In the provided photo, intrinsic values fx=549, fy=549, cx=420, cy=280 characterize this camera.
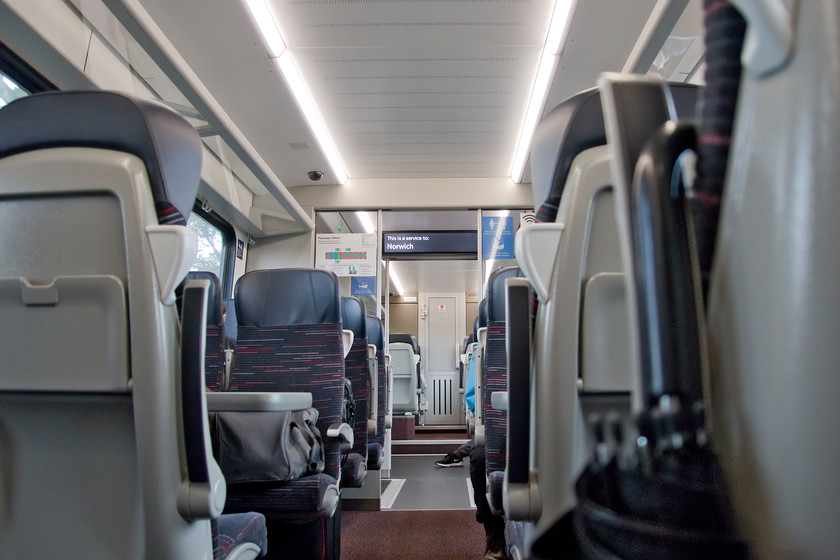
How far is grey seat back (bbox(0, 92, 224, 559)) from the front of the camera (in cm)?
113

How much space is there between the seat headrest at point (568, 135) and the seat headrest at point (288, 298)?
1.83 metres

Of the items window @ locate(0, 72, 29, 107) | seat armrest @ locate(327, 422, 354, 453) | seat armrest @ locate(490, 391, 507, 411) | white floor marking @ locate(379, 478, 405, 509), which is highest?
window @ locate(0, 72, 29, 107)

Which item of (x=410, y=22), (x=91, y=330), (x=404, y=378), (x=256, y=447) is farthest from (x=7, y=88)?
(x=404, y=378)

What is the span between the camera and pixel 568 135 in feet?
3.93

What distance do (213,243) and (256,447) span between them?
4139 millimetres

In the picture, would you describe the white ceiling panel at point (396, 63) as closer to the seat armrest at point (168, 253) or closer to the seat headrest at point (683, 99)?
the seat headrest at point (683, 99)

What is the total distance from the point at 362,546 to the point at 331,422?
124cm

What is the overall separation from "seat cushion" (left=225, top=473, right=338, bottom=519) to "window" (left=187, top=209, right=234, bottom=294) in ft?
11.4

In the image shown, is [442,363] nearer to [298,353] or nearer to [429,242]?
[429,242]

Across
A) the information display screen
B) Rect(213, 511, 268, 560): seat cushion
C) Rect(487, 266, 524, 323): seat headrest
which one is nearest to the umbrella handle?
Rect(213, 511, 268, 560): seat cushion

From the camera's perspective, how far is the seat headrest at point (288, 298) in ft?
9.65

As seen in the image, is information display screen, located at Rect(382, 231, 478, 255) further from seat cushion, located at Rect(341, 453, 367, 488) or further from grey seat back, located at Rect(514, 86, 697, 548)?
grey seat back, located at Rect(514, 86, 697, 548)

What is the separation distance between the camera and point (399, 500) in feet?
16.3

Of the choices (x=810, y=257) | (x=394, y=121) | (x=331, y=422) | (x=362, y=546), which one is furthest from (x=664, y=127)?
(x=394, y=121)
